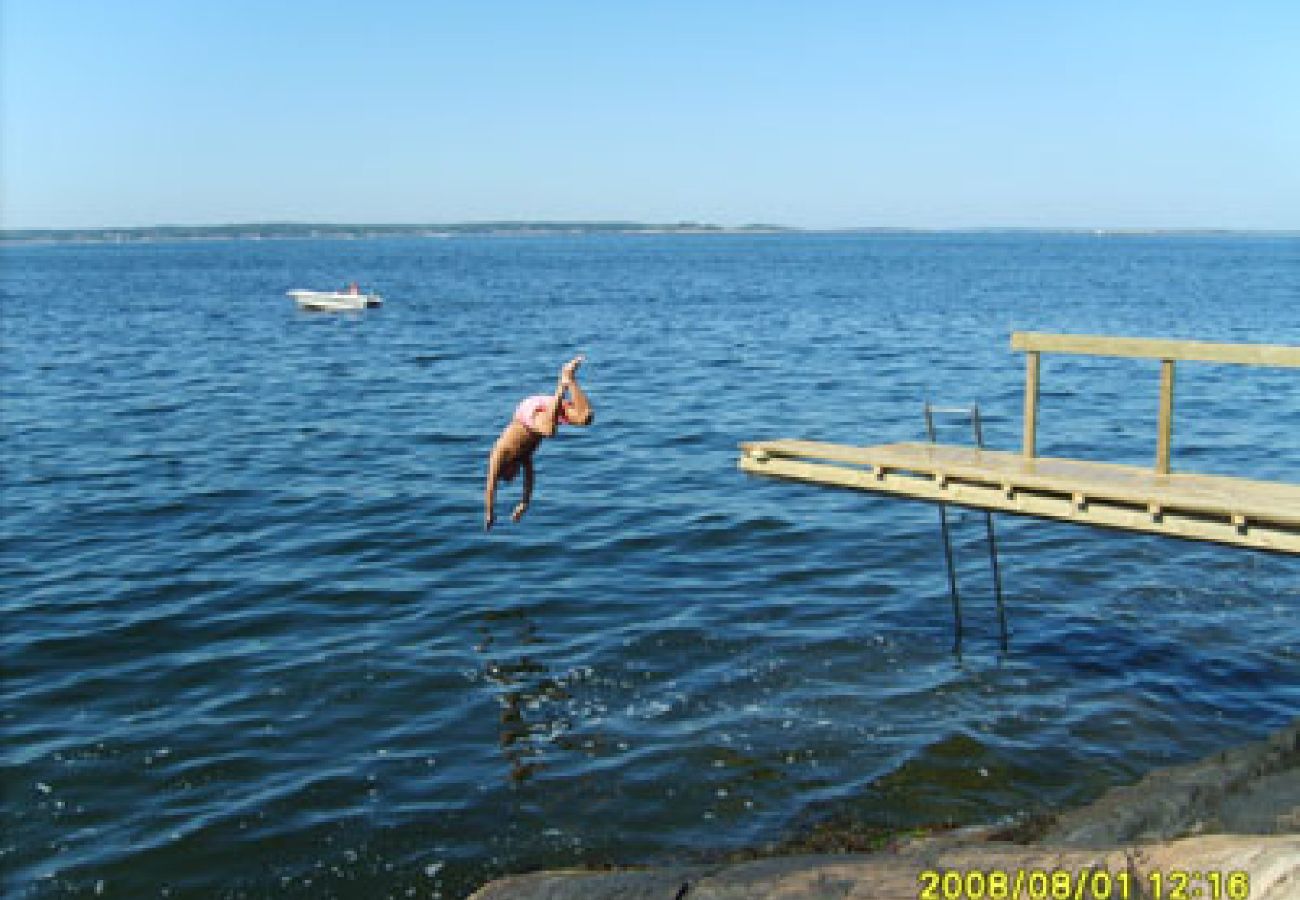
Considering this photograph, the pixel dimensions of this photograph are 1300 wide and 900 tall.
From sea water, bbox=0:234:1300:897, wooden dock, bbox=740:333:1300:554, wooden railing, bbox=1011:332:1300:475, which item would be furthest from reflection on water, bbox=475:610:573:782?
wooden railing, bbox=1011:332:1300:475

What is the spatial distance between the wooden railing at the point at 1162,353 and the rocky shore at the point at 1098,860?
3.09 m

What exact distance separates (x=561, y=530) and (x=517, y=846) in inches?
415

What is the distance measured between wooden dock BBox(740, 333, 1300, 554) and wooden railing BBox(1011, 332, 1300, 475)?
0.04 feet

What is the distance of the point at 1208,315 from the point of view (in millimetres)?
64562

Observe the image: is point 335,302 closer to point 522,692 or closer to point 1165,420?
point 522,692

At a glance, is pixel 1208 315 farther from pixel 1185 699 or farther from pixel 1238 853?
pixel 1238 853

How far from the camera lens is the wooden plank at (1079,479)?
10.5 m

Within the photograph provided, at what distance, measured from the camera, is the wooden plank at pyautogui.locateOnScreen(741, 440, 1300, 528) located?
34.5ft

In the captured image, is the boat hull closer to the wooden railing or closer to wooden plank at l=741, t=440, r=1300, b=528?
wooden plank at l=741, t=440, r=1300, b=528

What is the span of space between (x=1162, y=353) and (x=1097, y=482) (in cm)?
139

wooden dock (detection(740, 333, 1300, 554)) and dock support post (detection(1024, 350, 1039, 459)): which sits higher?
dock support post (detection(1024, 350, 1039, 459))
